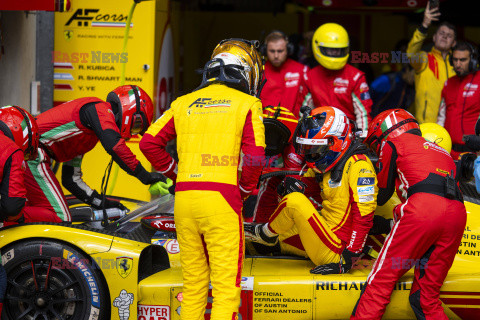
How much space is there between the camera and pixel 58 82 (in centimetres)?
843

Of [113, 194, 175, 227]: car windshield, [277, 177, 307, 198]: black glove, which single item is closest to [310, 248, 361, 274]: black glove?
[277, 177, 307, 198]: black glove

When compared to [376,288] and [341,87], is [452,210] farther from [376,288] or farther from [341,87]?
[341,87]

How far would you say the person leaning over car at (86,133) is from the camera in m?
5.58

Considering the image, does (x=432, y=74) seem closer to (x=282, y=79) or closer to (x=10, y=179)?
(x=282, y=79)

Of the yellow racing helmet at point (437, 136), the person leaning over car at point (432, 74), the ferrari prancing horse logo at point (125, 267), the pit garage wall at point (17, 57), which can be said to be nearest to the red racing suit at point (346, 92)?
the person leaning over car at point (432, 74)

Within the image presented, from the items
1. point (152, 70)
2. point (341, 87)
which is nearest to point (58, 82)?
point (152, 70)

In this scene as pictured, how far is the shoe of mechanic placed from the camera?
206 inches

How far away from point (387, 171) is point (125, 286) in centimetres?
179

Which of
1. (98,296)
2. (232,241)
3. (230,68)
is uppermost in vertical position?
(230,68)

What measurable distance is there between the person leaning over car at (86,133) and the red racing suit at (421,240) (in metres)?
1.79

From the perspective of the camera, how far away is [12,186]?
480cm

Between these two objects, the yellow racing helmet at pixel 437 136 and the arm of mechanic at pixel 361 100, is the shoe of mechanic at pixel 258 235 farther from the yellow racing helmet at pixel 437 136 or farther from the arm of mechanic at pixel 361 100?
the arm of mechanic at pixel 361 100

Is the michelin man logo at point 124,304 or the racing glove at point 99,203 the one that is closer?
the michelin man logo at point 124,304

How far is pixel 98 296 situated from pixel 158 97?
13.7 feet
